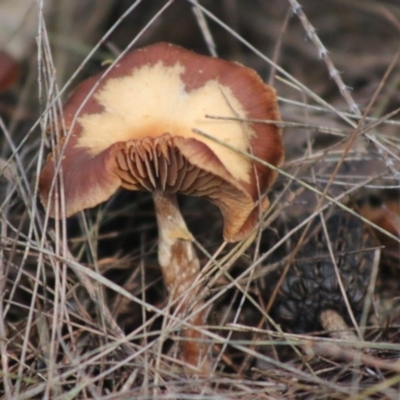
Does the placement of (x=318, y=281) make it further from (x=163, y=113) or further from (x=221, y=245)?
(x=163, y=113)

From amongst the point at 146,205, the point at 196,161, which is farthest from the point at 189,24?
the point at 196,161

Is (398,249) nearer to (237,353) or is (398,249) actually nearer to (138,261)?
(237,353)

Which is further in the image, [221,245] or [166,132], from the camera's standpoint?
[221,245]

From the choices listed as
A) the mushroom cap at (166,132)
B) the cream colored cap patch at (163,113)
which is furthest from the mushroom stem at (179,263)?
the cream colored cap patch at (163,113)

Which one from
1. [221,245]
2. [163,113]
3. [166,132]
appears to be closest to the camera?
[166,132]

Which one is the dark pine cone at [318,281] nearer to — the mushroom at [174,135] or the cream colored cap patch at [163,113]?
the mushroom at [174,135]

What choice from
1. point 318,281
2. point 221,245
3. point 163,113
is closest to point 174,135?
point 163,113
